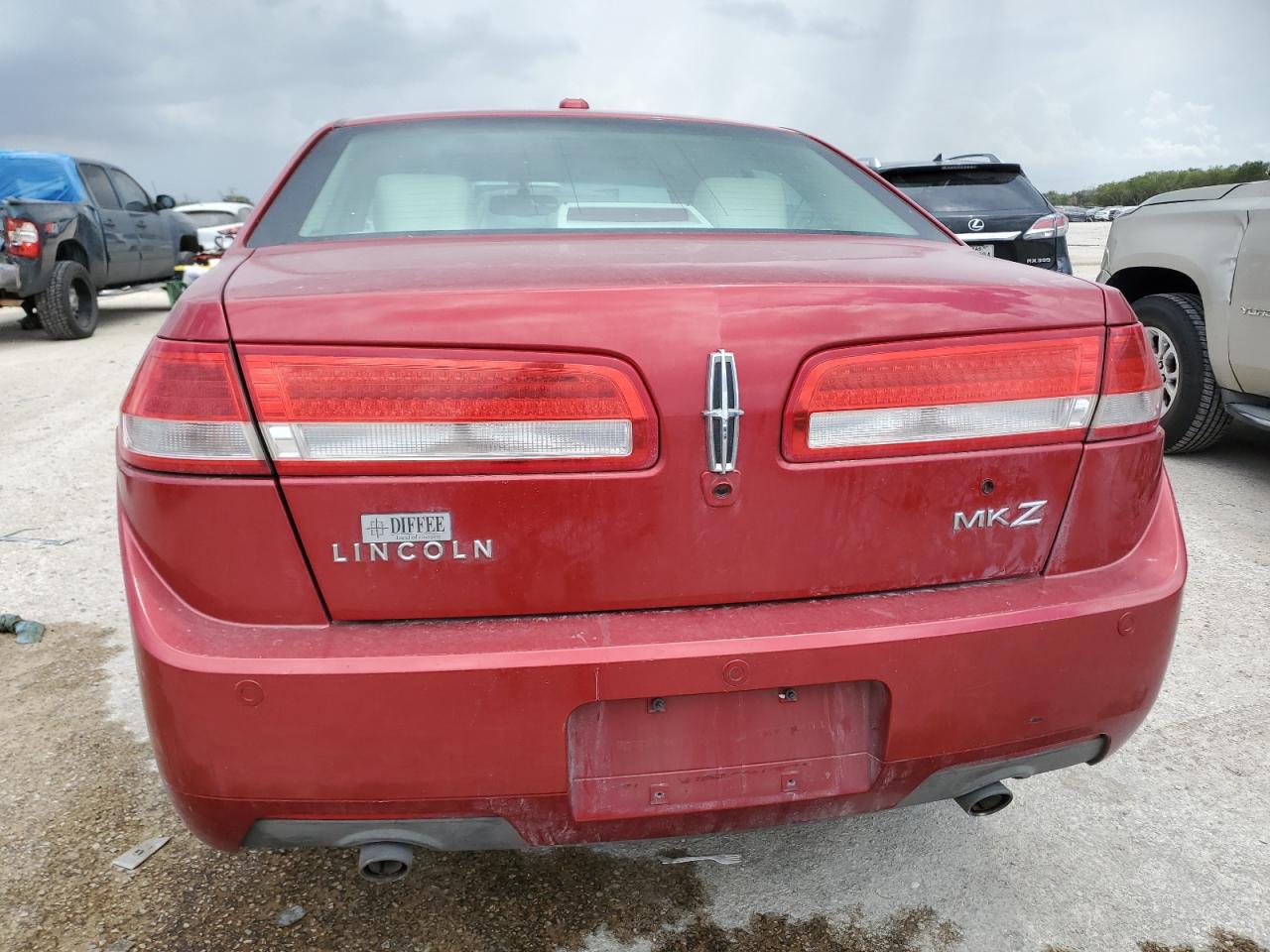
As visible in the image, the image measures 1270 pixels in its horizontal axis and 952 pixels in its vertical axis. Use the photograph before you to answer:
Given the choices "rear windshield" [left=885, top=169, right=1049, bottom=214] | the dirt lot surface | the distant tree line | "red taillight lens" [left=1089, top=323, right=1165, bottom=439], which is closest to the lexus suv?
"rear windshield" [left=885, top=169, right=1049, bottom=214]

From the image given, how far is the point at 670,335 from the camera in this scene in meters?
1.40

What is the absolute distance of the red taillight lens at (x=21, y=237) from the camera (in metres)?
8.96

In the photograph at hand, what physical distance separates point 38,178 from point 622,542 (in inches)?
440

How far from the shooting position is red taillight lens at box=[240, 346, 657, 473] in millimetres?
1344

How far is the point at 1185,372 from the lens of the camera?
479 centimetres

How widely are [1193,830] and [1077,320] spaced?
1.31m

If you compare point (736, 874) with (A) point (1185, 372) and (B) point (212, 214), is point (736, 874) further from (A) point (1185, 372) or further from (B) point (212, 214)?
(B) point (212, 214)

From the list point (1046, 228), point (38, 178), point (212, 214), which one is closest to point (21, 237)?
point (38, 178)

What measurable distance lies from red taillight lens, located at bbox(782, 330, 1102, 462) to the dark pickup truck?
9722 millimetres

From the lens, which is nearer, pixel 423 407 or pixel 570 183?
pixel 423 407

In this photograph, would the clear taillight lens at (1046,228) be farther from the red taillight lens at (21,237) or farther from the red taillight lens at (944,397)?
the red taillight lens at (21,237)

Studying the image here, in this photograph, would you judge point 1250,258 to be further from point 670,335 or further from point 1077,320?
point 670,335

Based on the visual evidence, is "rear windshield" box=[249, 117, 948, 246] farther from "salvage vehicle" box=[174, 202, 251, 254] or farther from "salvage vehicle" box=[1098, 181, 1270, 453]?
"salvage vehicle" box=[174, 202, 251, 254]

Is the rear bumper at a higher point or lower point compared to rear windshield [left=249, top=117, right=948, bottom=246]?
lower
